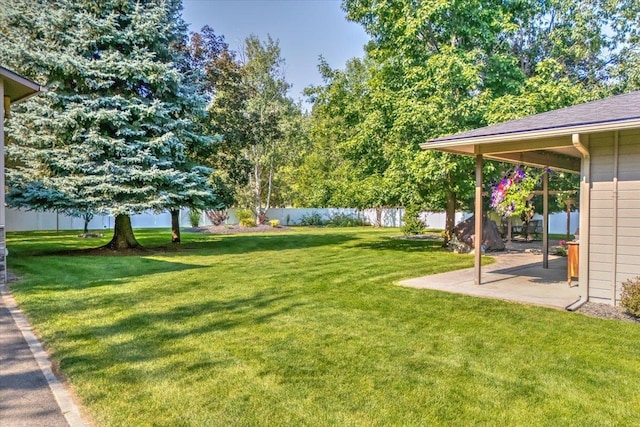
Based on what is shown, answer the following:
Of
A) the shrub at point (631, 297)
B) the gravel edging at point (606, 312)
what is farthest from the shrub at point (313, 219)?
the shrub at point (631, 297)

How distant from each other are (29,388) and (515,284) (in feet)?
23.5

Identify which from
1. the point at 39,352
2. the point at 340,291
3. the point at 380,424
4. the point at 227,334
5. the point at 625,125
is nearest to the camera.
→ the point at 380,424

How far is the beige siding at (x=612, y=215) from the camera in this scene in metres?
6.12

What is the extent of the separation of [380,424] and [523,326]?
2.98 meters

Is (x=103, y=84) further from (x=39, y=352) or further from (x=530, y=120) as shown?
(x=530, y=120)

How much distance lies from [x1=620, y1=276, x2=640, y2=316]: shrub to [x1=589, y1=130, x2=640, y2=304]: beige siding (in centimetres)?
46

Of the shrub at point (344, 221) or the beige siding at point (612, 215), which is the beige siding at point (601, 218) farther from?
the shrub at point (344, 221)

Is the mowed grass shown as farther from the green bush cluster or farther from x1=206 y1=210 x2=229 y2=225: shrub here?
x1=206 y1=210 x2=229 y2=225: shrub

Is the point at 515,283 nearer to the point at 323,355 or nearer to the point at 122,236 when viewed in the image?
the point at 323,355

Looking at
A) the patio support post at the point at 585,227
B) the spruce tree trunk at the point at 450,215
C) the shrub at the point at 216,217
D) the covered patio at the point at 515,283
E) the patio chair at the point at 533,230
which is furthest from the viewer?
the shrub at the point at 216,217

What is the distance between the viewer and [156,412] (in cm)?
298

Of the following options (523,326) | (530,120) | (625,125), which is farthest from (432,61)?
(523,326)

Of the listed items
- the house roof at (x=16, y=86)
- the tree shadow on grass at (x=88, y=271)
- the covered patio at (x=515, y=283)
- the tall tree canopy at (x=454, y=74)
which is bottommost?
the covered patio at (x=515, y=283)

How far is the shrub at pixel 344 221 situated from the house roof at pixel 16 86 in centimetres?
2121
